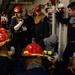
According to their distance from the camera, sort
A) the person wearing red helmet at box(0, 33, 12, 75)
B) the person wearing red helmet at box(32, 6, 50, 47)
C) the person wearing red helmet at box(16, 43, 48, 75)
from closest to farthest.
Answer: the person wearing red helmet at box(16, 43, 48, 75) → the person wearing red helmet at box(0, 33, 12, 75) → the person wearing red helmet at box(32, 6, 50, 47)

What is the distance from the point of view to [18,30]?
4629mm

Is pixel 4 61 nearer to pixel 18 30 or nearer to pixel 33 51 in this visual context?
pixel 33 51

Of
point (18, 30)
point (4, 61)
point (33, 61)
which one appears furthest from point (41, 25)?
point (33, 61)

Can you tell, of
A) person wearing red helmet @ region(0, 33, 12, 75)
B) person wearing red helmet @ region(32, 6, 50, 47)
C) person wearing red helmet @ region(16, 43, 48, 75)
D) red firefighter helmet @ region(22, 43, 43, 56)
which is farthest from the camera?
person wearing red helmet @ region(32, 6, 50, 47)

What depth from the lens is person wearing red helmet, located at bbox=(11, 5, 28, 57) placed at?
454 centimetres

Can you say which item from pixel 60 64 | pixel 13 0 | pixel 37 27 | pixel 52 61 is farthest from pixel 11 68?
pixel 13 0

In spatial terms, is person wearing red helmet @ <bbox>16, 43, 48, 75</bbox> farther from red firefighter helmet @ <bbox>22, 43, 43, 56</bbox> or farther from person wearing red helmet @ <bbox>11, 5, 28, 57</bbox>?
person wearing red helmet @ <bbox>11, 5, 28, 57</bbox>

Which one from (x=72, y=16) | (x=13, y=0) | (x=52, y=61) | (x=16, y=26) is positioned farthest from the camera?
(x=13, y=0)

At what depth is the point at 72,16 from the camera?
3.56 meters

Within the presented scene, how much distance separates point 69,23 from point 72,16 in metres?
0.12

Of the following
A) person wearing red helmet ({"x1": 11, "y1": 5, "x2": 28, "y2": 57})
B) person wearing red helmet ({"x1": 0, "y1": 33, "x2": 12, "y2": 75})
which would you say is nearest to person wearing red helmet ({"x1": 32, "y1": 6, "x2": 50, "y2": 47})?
person wearing red helmet ({"x1": 11, "y1": 5, "x2": 28, "y2": 57})

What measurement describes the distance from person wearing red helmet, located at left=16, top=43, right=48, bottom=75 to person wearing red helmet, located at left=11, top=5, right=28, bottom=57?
7.39 ft

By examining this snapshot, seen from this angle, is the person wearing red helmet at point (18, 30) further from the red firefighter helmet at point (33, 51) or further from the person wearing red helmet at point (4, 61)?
the red firefighter helmet at point (33, 51)

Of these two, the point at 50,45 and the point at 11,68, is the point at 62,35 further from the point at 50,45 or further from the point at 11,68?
the point at 11,68
